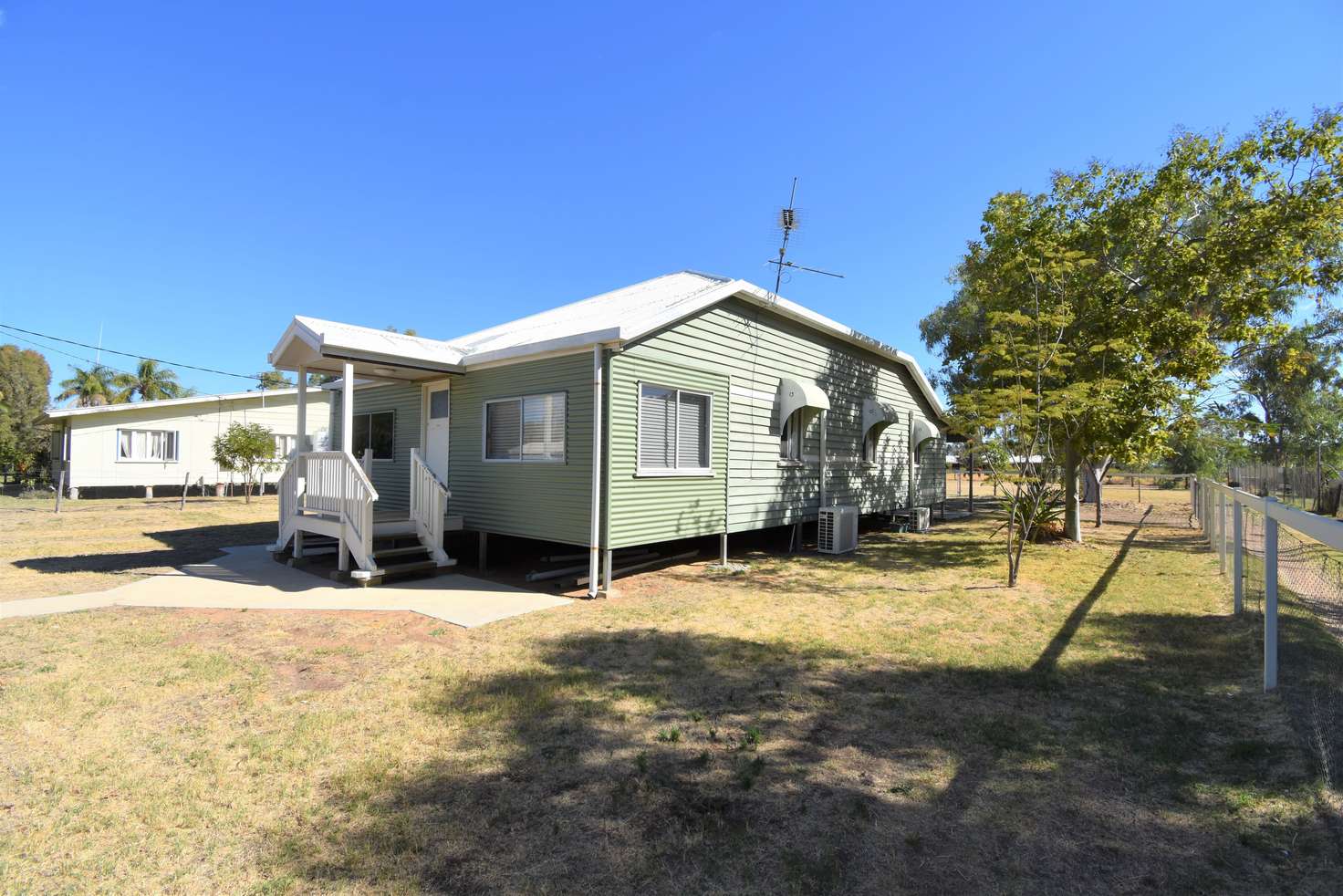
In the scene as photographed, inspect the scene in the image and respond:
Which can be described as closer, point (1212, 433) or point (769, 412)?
point (769, 412)

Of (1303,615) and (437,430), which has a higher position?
(437,430)

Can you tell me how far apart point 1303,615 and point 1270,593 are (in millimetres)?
1845

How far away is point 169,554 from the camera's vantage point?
11.5 m

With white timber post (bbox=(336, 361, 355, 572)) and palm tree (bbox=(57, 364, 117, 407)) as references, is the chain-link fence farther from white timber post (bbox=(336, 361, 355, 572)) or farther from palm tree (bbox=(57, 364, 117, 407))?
palm tree (bbox=(57, 364, 117, 407))

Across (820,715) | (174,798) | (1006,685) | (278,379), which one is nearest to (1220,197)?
(1006,685)

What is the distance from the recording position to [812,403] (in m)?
11.0

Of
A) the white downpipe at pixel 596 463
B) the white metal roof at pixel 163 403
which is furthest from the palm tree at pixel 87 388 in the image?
the white downpipe at pixel 596 463

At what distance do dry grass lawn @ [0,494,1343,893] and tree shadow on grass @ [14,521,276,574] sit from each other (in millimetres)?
4155

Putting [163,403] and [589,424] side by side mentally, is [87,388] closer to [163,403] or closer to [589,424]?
[163,403]

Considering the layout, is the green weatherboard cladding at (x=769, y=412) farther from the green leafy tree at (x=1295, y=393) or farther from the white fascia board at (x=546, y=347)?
the green leafy tree at (x=1295, y=393)

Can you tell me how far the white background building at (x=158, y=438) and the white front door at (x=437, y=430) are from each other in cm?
1194

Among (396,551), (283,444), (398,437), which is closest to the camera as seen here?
(396,551)

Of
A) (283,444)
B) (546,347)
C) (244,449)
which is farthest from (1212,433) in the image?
(283,444)

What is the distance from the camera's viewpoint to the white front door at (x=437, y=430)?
10711 mm
